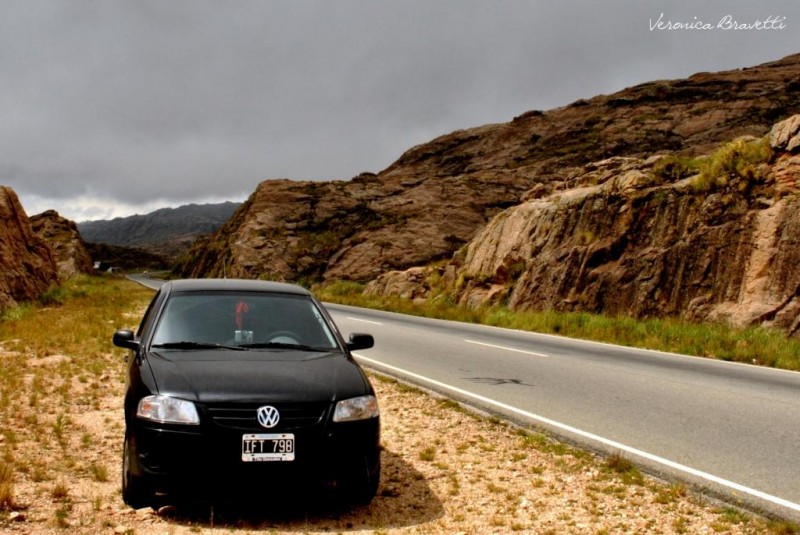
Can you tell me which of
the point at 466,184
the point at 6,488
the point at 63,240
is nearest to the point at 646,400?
the point at 6,488

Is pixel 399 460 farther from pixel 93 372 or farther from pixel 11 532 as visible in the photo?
pixel 93 372

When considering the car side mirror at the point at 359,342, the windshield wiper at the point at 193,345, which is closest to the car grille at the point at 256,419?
→ the windshield wiper at the point at 193,345

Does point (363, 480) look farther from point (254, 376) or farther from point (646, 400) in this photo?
point (646, 400)

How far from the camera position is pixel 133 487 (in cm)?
449

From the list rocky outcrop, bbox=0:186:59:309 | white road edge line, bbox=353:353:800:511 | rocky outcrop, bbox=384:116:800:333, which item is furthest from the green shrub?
rocky outcrop, bbox=0:186:59:309

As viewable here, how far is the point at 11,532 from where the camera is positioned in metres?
4.25

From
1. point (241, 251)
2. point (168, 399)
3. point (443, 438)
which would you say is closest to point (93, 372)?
point (443, 438)

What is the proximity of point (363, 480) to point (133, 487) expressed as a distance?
1551 millimetres

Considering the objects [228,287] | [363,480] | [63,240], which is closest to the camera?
[363,480]

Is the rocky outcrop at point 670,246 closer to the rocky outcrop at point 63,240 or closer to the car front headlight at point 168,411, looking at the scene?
the car front headlight at point 168,411

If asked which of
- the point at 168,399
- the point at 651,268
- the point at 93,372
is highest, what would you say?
the point at 651,268

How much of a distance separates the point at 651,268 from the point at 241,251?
4382 centimetres

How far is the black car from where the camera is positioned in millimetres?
4332

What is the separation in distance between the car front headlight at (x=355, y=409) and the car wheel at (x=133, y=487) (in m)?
1.35
